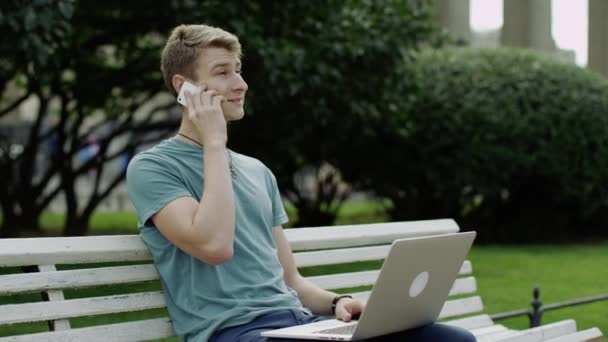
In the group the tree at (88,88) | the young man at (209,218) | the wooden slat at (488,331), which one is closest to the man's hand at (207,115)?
the young man at (209,218)

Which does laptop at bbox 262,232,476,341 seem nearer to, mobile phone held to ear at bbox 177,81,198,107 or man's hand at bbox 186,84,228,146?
man's hand at bbox 186,84,228,146

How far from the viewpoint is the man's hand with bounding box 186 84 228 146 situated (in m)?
3.25

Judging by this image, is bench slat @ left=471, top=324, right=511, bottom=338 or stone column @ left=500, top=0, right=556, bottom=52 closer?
bench slat @ left=471, top=324, right=511, bottom=338

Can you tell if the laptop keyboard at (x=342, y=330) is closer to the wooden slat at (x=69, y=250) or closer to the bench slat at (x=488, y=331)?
the wooden slat at (x=69, y=250)

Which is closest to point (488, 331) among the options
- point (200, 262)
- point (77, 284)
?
point (200, 262)

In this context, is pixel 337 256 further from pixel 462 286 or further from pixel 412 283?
pixel 412 283

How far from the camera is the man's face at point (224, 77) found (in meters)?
3.36

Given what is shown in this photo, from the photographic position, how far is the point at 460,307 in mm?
4926

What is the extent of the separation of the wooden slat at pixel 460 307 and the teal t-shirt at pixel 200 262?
1455mm

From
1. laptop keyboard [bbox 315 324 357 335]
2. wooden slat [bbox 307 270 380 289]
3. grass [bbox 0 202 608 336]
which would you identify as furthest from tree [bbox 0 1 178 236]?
laptop keyboard [bbox 315 324 357 335]

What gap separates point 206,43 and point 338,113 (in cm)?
784

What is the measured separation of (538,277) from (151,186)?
795 centimetres

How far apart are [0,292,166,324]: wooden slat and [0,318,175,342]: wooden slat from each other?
0.05 m

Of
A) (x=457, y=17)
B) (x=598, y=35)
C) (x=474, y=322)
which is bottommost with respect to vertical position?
(x=598, y=35)
